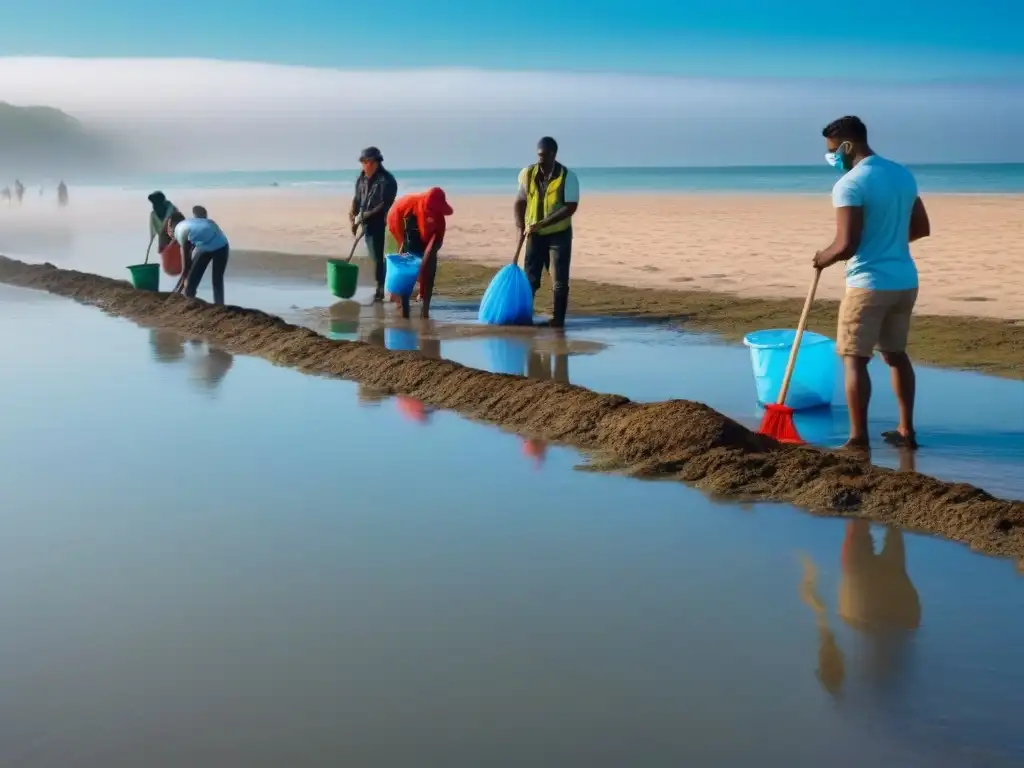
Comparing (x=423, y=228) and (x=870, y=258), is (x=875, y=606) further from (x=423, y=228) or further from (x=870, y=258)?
(x=423, y=228)

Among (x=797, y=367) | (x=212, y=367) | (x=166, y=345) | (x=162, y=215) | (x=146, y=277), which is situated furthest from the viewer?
(x=162, y=215)

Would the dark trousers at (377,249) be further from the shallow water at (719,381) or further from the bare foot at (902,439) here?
the bare foot at (902,439)

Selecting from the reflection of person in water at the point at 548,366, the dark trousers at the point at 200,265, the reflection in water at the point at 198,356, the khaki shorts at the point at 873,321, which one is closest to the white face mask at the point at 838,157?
the khaki shorts at the point at 873,321

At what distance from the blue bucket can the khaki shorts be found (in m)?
0.77

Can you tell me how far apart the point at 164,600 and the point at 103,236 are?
25.4 metres

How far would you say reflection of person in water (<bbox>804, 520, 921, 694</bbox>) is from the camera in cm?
394

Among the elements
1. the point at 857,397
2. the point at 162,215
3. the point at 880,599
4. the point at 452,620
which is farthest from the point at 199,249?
the point at 880,599

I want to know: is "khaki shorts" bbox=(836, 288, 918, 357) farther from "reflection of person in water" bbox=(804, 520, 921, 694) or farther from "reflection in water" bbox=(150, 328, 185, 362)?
"reflection in water" bbox=(150, 328, 185, 362)

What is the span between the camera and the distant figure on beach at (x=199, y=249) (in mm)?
12711

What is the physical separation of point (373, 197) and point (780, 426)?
24.5ft

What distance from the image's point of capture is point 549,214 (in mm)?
11273

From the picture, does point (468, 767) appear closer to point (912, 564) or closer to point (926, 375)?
point (912, 564)

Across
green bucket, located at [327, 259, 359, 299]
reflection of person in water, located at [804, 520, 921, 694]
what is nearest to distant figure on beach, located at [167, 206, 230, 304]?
green bucket, located at [327, 259, 359, 299]

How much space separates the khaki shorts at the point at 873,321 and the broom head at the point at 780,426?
445mm
